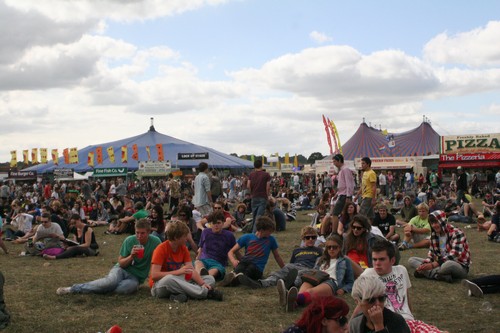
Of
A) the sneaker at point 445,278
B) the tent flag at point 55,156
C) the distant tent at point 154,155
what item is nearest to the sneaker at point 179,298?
the sneaker at point 445,278

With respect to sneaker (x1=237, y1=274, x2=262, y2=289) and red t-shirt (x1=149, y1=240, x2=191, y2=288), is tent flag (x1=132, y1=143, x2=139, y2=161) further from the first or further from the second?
red t-shirt (x1=149, y1=240, x2=191, y2=288)

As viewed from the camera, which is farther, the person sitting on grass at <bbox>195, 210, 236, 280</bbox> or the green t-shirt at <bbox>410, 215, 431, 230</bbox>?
the green t-shirt at <bbox>410, 215, 431, 230</bbox>

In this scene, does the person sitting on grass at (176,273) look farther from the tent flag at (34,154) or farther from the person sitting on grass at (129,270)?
the tent flag at (34,154)

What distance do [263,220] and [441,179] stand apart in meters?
29.9

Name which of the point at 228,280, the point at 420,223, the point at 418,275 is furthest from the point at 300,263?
the point at 420,223

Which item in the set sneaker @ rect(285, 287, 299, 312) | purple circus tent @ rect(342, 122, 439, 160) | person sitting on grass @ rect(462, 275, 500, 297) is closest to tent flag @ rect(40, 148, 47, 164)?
purple circus tent @ rect(342, 122, 439, 160)

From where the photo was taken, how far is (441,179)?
34875mm

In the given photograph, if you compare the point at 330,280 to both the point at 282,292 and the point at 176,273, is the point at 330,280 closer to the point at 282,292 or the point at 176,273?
the point at 282,292

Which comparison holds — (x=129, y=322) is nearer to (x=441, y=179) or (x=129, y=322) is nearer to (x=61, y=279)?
(x=61, y=279)

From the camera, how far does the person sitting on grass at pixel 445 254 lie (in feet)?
25.1

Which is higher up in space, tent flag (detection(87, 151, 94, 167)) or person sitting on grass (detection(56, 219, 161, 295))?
tent flag (detection(87, 151, 94, 167))

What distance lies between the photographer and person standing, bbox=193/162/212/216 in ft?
38.1

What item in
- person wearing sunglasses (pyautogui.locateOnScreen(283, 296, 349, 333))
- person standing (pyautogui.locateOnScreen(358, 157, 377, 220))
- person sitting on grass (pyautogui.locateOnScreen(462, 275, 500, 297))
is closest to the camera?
person wearing sunglasses (pyautogui.locateOnScreen(283, 296, 349, 333))

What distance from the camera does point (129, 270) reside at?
7102 mm
